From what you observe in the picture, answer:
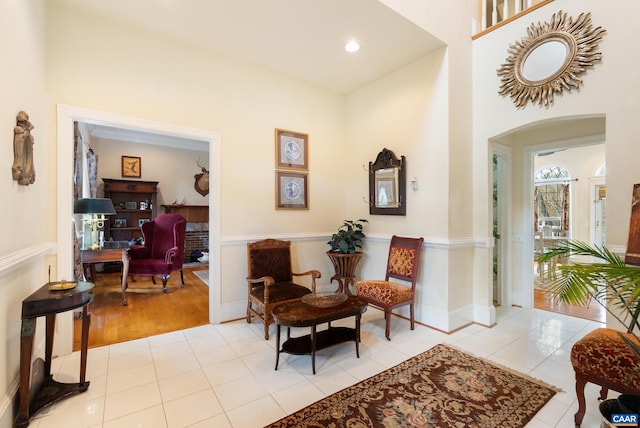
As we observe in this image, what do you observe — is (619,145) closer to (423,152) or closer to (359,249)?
(423,152)

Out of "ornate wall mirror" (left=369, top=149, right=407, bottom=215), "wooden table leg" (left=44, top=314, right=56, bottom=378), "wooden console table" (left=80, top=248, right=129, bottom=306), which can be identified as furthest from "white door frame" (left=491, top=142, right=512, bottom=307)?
"wooden console table" (left=80, top=248, right=129, bottom=306)

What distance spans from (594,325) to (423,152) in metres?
2.88

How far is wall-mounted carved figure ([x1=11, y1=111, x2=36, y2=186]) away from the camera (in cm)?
180

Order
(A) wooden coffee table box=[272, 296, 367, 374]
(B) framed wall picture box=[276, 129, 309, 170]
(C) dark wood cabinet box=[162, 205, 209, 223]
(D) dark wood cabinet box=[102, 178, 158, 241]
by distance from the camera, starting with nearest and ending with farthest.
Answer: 1. (A) wooden coffee table box=[272, 296, 367, 374]
2. (B) framed wall picture box=[276, 129, 309, 170]
3. (D) dark wood cabinet box=[102, 178, 158, 241]
4. (C) dark wood cabinet box=[162, 205, 209, 223]

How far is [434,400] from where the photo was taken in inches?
80.4

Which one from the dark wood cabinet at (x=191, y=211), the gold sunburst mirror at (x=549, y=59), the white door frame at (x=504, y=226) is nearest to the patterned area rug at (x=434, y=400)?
the white door frame at (x=504, y=226)

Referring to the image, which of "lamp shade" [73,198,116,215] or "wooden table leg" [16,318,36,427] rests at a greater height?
"lamp shade" [73,198,116,215]

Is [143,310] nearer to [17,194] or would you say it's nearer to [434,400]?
[17,194]

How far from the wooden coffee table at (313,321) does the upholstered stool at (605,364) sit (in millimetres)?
1506

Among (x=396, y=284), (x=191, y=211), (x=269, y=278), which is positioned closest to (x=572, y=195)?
(x=396, y=284)

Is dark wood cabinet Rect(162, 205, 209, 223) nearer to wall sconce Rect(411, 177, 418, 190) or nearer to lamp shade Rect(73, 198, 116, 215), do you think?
lamp shade Rect(73, 198, 116, 215)

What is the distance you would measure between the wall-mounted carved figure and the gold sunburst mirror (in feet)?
14.4

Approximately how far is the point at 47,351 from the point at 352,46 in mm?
4011

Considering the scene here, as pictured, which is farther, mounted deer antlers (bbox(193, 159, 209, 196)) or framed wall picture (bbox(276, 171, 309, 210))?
mounted deer antlers (bbox(193, 159, 209, 196))
